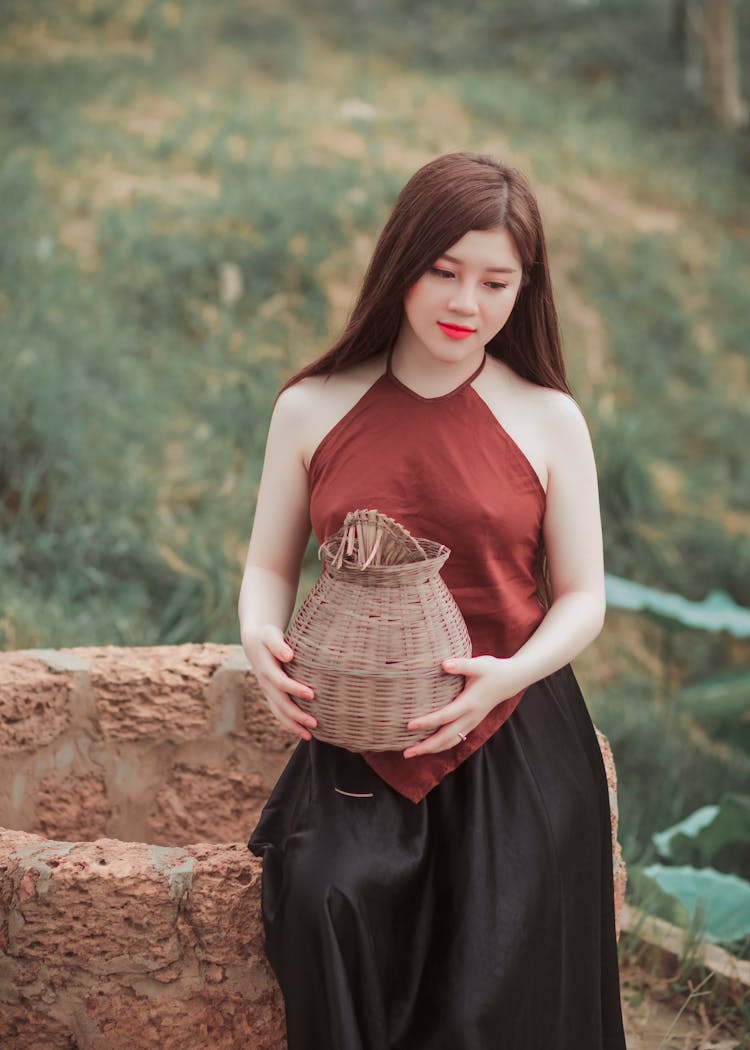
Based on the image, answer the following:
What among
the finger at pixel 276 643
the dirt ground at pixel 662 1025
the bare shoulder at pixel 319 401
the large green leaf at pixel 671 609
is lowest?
the dirt ground at pixel 662 1025

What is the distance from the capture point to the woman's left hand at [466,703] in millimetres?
1748

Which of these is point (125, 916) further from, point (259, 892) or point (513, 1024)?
point (513, 1024)

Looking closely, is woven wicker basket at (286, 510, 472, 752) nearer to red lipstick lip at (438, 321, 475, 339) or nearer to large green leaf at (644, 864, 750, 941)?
red lipstick lip at (438, 321, 475, 339)

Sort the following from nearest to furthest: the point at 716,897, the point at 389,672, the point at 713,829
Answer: the point at 389,672
the point at 716,897
the point at 713,829

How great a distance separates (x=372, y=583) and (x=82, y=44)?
6.46 metres

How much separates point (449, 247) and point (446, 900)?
97cm

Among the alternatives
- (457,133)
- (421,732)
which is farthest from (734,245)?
(421,732)

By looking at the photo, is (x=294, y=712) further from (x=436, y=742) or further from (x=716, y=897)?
(x=716, y=897)

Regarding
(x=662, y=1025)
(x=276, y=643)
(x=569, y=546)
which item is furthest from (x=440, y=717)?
(x=662, y=1025)

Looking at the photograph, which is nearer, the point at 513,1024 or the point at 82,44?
the point at 513,1024

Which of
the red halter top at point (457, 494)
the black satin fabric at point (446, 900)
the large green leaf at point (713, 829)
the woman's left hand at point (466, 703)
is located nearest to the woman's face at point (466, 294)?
the red halter top at point (457, 494)

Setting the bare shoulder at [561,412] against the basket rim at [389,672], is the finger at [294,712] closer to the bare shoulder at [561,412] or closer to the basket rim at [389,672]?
the basket rim at [389,672]

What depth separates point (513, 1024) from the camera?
1828 millimetres

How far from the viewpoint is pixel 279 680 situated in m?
1.80
